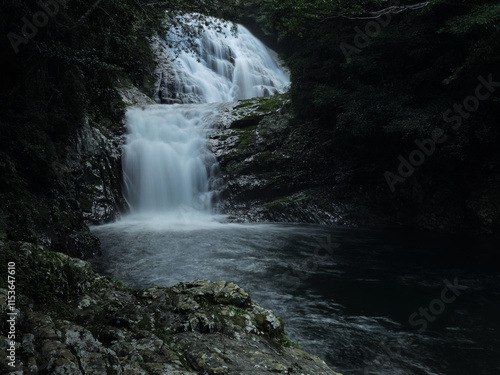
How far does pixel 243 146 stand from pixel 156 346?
1275 centimetres

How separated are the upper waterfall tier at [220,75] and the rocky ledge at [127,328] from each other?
61.4ft

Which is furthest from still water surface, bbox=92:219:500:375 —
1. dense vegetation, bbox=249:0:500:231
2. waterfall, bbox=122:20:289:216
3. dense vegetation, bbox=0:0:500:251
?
dense vegetation, bbox=249:0:500:231

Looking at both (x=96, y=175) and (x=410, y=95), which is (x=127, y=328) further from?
(x=410, y=95)

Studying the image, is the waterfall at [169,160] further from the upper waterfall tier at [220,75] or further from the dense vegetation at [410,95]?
the upper waterfall tier at [220,75]

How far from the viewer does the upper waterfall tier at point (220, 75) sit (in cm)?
2200

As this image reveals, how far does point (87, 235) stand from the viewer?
7246 mm

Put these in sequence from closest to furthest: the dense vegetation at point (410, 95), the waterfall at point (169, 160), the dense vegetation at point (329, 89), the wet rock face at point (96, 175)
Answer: the dense vegetation at point (329, 89) → the dense vegetation at point (410, 95) → the wet rock face at point (96, 175) → the waterfall at point (169, 160)

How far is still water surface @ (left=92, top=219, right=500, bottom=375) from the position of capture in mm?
4008

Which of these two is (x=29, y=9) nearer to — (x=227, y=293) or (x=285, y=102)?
(x=227, y=293)

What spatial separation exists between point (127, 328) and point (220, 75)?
24.4 meters

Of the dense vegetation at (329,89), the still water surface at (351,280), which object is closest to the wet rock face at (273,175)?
the dense vegetation at (329,89)

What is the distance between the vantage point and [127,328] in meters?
2.71

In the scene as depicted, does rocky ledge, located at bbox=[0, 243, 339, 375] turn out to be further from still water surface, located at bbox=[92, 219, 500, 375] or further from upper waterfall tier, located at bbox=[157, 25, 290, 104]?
upper waterfall tier, located at bbox=[157, 25, 290, 104]

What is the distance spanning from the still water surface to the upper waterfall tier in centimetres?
1305
